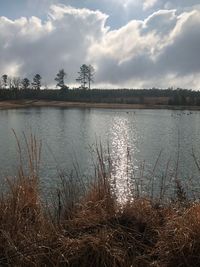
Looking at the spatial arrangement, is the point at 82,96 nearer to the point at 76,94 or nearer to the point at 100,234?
the point at 76,94

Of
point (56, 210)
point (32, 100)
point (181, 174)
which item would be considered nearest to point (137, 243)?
point (56, 210)

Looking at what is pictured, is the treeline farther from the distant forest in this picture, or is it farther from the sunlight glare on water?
the sunlight glare on water

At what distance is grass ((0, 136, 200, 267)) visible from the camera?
4.37m

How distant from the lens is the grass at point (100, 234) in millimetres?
4371

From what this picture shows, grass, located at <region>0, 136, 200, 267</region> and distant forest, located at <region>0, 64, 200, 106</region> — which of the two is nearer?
grass, located at <region>0, 136, 200, 267</region>

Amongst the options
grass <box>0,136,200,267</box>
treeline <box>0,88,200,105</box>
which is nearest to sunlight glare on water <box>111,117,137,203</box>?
grass <box>0,136,200,267</box>

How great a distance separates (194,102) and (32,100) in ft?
155

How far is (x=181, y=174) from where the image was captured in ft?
57.6

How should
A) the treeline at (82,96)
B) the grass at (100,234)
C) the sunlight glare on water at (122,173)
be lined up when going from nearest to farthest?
the grass at (100,234), the sunlight glare on water at (122,173), the treeline at (82,96)

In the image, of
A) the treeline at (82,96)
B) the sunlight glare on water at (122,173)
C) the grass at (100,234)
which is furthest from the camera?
the treeline at (82,96)

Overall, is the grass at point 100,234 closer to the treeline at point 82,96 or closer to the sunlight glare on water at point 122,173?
the sunlight glare on water at point 122,173

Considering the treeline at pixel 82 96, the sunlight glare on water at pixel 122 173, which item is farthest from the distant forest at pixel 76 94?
the sunlight glare on water at pixel 122 173

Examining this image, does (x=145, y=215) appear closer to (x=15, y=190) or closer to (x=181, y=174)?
(x=15, y=190)

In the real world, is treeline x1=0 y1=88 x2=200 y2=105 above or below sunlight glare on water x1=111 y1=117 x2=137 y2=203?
above
